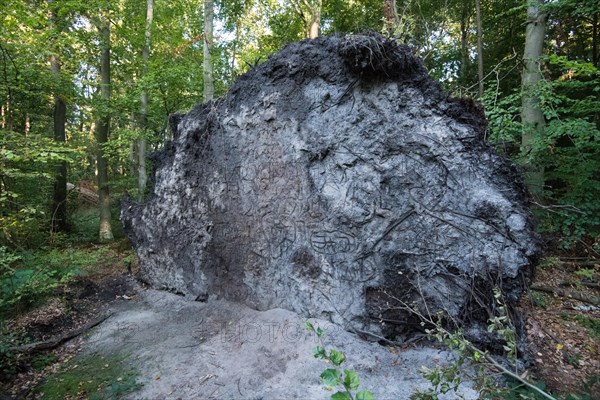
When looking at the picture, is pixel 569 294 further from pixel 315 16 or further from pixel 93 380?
pixel 315 16

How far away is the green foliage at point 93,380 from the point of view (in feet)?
12.7

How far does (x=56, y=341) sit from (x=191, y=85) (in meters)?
7.54

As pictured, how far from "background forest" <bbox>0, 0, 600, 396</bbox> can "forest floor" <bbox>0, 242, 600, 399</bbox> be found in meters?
0.93

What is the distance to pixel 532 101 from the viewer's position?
7.08m

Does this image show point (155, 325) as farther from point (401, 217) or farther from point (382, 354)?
point (401, 217)

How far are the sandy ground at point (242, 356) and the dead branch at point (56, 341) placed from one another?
193mm

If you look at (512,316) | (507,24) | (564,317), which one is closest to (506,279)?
(512,316)

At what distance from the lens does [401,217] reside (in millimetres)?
4227

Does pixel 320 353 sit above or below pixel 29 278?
above

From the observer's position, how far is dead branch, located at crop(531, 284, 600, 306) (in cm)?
536

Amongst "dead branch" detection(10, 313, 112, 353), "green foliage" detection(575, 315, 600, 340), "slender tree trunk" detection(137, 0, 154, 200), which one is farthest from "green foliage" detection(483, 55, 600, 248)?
"slender tree trunk" detection(137, 0, 154, 200)

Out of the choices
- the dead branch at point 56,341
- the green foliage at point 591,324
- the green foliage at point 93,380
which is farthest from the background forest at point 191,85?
the green foliage at point 93,380

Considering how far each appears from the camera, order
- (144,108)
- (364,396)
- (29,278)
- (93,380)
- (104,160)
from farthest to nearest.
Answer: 1. (104,160)
2. (144,108)
3. (29,278)
4. (93,380)
5. (364,396)

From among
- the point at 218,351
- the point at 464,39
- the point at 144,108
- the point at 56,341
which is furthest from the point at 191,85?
the point at 464,39
